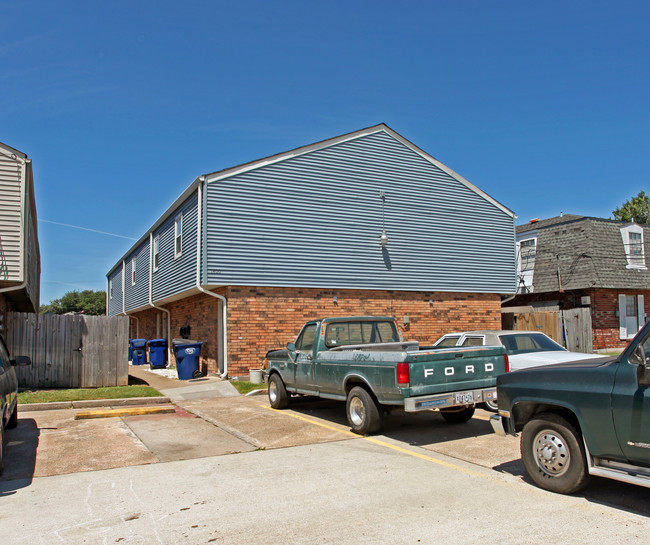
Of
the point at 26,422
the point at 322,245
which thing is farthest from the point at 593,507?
the point at 322,245

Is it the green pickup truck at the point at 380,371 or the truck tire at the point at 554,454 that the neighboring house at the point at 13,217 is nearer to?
the green pickup truck at the point at 380,371

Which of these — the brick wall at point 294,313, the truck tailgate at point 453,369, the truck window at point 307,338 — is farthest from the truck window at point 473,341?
the brick wall at point 294,313

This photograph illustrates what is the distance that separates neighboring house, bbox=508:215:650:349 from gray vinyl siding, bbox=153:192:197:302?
1439cm

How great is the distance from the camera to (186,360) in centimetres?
1614

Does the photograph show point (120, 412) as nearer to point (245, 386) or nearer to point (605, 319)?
point (245, 386)

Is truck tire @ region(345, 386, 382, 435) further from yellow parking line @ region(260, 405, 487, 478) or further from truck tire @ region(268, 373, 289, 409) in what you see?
truck tire @ region(268, 373, 289, 409)

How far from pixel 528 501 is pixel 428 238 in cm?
1424

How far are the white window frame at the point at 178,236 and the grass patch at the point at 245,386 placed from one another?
5.37 metres

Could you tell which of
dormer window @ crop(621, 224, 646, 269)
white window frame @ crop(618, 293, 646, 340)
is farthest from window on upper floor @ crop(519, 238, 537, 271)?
white window frame @ crop(618, 293, 646, 340)

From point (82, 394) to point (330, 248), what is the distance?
816 centimetres

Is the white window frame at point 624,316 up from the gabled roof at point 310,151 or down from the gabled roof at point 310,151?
down

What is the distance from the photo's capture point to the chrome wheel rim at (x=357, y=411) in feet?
26.9

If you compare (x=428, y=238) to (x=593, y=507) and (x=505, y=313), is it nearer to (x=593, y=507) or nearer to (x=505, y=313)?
(x=505, y=313)

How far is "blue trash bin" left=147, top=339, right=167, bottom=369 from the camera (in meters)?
20.7
